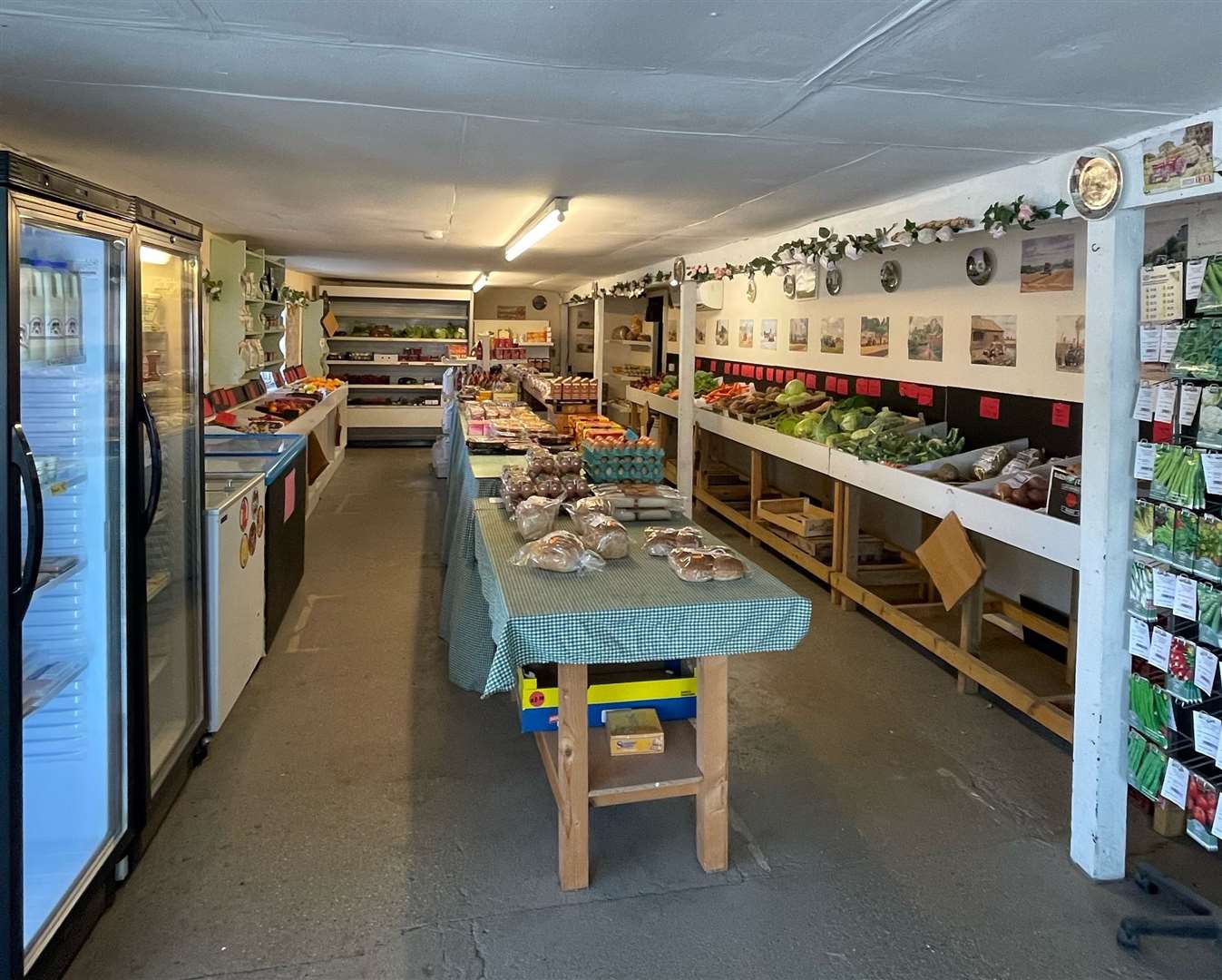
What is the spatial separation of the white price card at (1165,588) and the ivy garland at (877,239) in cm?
144

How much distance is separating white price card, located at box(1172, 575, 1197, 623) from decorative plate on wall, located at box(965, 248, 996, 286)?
3036 millimetres

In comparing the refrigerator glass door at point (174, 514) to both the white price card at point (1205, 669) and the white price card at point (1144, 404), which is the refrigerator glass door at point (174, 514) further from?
the white price card at point (1205, 669)

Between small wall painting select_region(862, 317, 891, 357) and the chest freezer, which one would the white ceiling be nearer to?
the chest freezer

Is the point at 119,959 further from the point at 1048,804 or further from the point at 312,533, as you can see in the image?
the point at 312,533

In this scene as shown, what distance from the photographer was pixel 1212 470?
2590 mm

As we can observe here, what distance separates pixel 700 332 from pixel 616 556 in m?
8.00

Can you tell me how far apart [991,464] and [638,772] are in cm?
290

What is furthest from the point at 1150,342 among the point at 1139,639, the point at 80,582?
the point at 80,582

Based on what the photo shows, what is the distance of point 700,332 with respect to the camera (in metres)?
10.9

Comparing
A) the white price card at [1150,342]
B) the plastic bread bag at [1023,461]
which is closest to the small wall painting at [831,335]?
the plastic bread bag at [1023,461]

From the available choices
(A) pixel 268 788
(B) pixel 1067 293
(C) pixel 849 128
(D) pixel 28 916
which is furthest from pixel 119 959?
(B) pixel 1067 293

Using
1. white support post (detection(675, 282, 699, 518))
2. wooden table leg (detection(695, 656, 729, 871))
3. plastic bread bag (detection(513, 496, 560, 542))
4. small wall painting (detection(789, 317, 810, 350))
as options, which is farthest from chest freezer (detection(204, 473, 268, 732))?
small wall painting (detection(789, 317, 810, 350))

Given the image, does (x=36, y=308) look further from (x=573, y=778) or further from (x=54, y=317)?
(x=573, y=778)

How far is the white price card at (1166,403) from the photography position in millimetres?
2727
